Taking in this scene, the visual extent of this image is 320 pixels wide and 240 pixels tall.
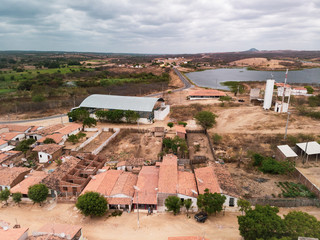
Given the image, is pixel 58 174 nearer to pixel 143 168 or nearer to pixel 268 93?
pixel 143 168

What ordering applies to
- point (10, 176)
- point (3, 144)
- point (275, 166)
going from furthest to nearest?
point (3, 144)
point (275, 166)
point (10, 176)

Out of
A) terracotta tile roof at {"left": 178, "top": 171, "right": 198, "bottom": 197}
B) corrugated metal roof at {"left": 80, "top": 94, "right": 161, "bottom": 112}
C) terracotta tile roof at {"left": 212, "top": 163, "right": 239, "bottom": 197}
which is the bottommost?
terracotta tile roof at {"left": 178, "top": 171, "right": 198, "bottom": 197}

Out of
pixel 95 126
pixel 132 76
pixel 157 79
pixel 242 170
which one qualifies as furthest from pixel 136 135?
pixel 132 76

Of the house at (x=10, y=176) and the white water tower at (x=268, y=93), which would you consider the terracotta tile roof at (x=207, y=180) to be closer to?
the house at (x=10, y=176)

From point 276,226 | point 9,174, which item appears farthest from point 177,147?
point 9,174

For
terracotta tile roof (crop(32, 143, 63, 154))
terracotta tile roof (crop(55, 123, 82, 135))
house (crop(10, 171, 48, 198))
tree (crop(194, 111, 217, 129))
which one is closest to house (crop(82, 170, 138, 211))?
house (crop(10, 171, 48, 198))

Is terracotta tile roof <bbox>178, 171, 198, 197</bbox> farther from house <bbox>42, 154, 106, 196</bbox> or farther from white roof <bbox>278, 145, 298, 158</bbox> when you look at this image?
white roof <bbox>278, 145, 298, 158</bbox>

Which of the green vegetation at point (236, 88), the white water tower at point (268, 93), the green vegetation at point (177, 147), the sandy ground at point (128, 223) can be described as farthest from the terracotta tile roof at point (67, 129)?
the green vegetation at point (236, 88)
